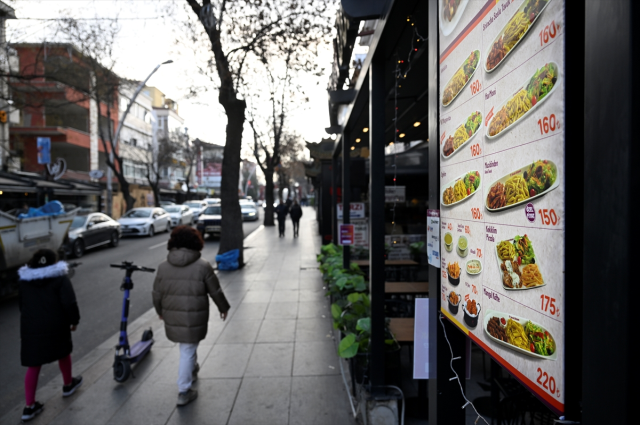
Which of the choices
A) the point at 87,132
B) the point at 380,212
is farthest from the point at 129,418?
the point at 87,132

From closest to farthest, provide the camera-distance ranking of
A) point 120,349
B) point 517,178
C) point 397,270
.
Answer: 1. point 517,178
2. point 120,349
3. point 397,270

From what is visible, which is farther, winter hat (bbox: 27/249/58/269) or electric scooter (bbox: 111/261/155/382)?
electric scooter (bbox: 111/261/155/382)

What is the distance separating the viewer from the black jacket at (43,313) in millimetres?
4156

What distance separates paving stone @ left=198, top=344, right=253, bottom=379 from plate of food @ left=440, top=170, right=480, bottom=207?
12.7 ft

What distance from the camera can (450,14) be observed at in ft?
6.07

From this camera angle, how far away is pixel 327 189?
13914 millimetres

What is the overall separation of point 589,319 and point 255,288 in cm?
926

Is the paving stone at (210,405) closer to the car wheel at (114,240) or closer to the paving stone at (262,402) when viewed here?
the paving stone at (262,402)

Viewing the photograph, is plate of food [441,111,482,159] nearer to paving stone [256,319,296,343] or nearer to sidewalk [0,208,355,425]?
sidewalk [0,208,355,425]

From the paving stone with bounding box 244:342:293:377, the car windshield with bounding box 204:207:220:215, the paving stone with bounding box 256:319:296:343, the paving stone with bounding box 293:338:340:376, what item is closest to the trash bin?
the paving stone with bounding box 256:319:296:343

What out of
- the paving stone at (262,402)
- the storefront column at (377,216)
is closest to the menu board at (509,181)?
the storefront column at (377,216)

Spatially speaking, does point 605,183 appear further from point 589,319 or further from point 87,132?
point 87,132

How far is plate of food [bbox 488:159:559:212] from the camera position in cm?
116

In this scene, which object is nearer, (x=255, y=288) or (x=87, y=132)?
(x=255, y=288)
